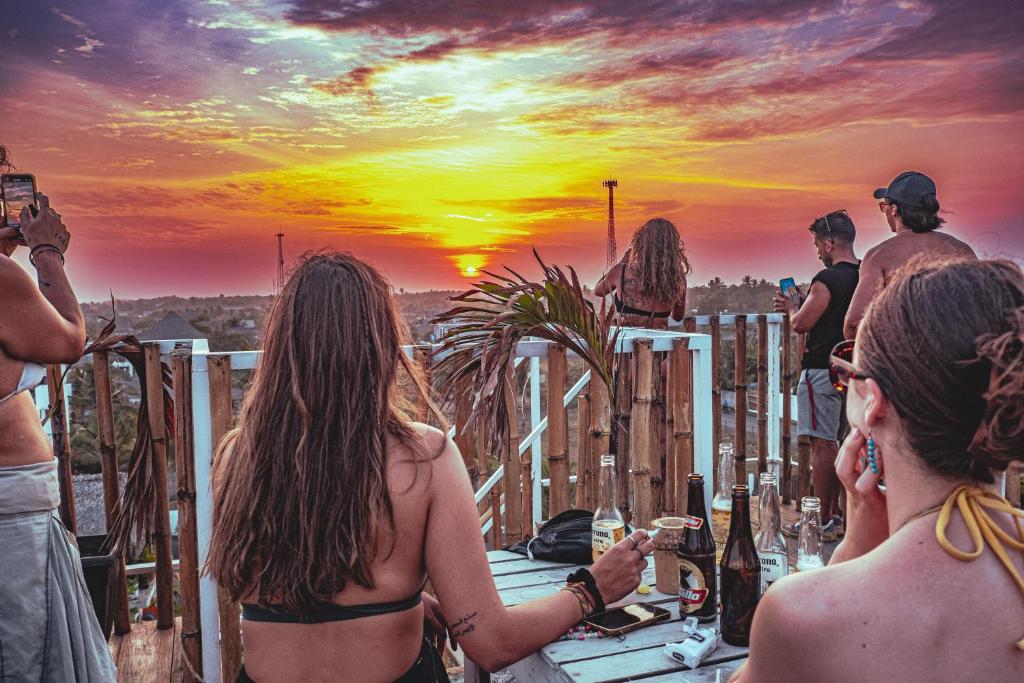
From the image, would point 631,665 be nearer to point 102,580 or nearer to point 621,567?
point 621,567

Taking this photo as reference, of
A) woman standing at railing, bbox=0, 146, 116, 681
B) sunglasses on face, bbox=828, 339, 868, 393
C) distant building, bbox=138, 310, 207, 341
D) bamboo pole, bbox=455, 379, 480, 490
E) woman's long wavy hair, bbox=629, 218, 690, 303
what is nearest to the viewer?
sunglasses on face, bbox=828, 339, 868, 393

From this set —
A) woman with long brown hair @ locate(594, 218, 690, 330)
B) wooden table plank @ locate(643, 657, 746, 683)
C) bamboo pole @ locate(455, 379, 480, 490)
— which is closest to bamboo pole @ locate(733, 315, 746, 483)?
woman with long brown hair @ locate(594, 218, 690, 330)

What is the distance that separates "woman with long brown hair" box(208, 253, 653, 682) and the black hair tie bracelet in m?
0.17

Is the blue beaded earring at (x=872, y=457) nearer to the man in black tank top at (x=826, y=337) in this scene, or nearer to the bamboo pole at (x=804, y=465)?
the man in black tank top at (x=826, y=337)

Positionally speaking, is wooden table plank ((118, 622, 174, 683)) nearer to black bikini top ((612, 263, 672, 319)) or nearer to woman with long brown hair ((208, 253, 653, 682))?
woman with long brown hair ((208, 253, 653, 682))

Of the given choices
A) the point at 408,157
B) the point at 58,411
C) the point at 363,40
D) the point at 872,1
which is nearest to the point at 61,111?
the point at 363,40

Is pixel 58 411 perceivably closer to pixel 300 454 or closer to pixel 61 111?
pixel 300 454

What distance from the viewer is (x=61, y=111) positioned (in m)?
5.88

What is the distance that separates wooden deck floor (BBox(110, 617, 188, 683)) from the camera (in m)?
2.95

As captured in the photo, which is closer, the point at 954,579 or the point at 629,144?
the point at 954,579

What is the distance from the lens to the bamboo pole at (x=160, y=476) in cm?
304

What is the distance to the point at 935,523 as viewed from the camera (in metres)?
0.87

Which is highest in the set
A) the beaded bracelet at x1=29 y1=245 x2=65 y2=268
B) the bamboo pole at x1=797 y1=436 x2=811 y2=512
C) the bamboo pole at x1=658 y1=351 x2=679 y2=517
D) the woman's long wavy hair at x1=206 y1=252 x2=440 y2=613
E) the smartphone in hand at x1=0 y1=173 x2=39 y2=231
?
the smartphone in hand at x1=0 y1=173 x2=39 y2=231

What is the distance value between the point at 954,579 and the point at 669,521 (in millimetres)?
891
